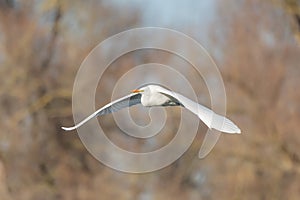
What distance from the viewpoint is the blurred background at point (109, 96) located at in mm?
13633

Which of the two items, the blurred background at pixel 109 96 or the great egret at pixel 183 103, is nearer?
the great egret at pixel 183 103

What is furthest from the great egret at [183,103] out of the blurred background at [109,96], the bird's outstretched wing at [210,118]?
the blurred background at [109,96]

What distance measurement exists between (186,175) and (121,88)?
1913 millimetres

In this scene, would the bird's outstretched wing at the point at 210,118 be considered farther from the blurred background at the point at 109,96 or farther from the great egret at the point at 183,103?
the blurred background at the point at 109,96

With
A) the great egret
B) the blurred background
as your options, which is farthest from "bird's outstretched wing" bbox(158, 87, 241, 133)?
the blurred background

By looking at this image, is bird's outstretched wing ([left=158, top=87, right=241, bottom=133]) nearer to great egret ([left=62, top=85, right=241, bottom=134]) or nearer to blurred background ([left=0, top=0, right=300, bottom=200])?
great egret ([left=62, top=85, right=241, bottom=134])

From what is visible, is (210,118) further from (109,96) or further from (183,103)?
(109,96)

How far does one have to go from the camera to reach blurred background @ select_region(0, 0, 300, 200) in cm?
1363

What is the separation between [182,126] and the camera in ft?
47.3

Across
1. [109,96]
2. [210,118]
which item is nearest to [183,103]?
[210,118]

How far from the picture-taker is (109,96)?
16016 millimetres

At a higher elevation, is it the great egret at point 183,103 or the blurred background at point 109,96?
the great egret at point 183,103

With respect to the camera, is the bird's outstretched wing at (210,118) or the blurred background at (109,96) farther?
the blurred background at (109,96)

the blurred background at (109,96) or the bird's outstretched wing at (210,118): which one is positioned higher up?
the bird's outstretched wing at (210,118)
